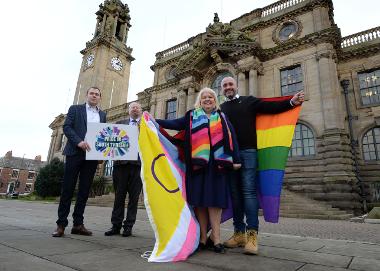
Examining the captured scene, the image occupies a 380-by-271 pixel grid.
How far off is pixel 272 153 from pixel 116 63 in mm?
41279

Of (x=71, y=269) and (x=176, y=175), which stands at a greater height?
(x=176, y=175)

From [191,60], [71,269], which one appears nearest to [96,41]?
[191,60]

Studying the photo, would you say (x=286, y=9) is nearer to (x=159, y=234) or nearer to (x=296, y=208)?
(x=296, y=208)

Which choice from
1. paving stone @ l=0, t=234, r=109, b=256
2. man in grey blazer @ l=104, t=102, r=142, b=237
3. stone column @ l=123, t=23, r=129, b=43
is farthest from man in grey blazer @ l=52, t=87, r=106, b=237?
stone column @ l=123, t=23, r=129, b=43

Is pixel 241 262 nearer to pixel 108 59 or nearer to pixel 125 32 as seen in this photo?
pixel 108 59

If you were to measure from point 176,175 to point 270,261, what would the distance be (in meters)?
1.49

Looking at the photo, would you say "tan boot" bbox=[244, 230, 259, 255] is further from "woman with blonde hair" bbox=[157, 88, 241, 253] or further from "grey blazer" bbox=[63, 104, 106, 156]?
"grey blazer" bbox=[63, 104, 106, 156]

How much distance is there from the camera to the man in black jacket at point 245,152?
11.5ft

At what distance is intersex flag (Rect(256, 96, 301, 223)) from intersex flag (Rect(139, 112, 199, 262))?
1.09 metres

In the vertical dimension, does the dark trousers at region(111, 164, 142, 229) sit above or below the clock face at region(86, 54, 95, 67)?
below

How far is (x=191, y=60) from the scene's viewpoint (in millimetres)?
22844

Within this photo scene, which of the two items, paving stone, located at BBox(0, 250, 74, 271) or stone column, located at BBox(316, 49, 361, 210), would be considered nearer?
paving stone, located at BBox(0, 250, 74, 271)

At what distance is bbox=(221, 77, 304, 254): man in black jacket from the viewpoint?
350 cm

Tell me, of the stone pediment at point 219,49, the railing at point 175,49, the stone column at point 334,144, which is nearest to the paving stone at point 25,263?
the stone column at point 334,144
